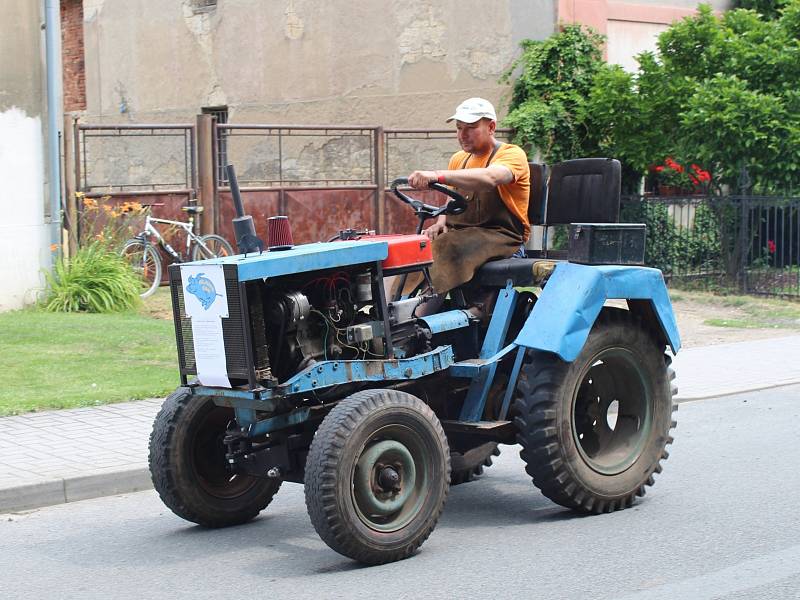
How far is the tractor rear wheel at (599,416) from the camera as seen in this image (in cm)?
604

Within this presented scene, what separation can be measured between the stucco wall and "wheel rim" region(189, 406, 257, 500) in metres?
8.48

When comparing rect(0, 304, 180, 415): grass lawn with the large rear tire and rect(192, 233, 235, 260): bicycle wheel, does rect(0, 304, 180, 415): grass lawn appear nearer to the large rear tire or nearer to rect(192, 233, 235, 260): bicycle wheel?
rect(192, 233, 235, 260): bicycle wheel

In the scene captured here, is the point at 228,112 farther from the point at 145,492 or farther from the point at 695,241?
the point at 145,492

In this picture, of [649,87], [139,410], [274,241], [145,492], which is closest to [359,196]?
[649,87]

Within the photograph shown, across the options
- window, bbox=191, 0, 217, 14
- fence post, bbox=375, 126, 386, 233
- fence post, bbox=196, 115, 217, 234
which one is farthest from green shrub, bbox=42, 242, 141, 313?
window, bbox=191, 0, 217, 14

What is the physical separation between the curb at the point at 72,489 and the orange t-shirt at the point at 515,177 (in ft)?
8.88

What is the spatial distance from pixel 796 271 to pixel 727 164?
6.07 ft

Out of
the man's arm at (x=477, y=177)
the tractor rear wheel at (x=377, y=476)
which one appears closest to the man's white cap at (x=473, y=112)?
the man's arm at (x=477, y=177)

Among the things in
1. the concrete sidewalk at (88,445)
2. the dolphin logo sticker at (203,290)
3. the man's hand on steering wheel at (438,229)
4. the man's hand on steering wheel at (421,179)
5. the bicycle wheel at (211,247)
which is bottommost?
the concrete sidewalk at (88,445)

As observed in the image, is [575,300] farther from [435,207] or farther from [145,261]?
[145,261]

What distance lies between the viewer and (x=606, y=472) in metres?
6.31

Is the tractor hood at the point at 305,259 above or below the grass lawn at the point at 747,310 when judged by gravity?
above

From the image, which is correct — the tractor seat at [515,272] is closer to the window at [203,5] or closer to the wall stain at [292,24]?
the wall stain at [292,24]

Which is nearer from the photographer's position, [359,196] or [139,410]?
[139,410]
